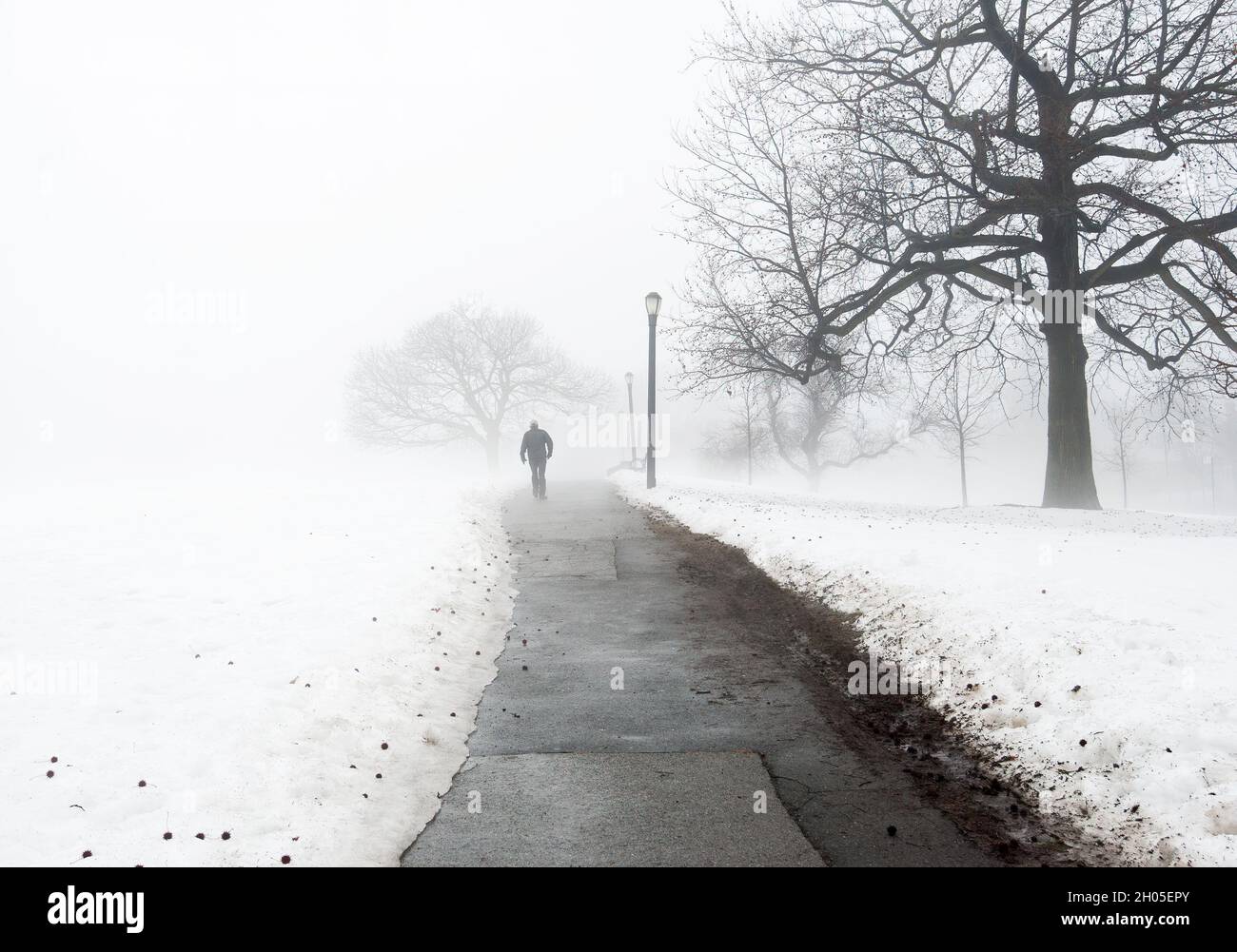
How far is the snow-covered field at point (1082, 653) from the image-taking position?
12.6ft

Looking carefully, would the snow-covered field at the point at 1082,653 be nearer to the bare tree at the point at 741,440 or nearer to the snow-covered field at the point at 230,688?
the snow-covered field at the point at 230,688

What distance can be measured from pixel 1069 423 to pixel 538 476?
1387 cm

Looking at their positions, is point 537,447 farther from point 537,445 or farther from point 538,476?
point 538,476

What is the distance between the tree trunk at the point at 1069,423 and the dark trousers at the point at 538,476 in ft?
43.4

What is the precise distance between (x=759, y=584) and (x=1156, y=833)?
630 cm

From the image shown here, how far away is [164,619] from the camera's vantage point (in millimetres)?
7254

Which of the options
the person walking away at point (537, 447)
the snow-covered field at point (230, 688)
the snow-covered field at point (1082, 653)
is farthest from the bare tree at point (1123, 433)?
the snow-covered field at point (230, 688)

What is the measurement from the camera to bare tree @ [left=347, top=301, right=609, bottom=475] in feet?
160

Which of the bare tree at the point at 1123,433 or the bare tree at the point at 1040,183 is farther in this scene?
the bare tree at the point at 1123,433

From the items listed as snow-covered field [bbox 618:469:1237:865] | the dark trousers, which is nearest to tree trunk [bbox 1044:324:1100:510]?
snow-covered field [bbox 618:469:1237:865]

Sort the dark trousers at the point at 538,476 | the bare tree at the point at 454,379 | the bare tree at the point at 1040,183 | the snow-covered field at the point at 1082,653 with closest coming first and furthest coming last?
the snow-covered field at the point at 1082,653, the bare tree at the point at 1040,183, the dark trousers at the point at 538,476, the bare tree at the point at 454,379
